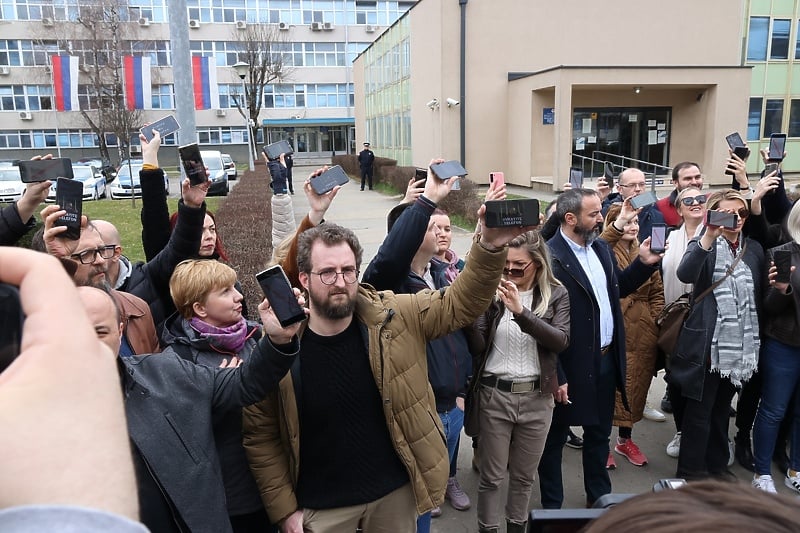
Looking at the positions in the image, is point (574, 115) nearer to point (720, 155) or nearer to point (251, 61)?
point (720, 155)

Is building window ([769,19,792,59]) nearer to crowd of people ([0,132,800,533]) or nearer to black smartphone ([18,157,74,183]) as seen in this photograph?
crowd of people ([0,132,800,533])

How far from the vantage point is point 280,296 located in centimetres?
218

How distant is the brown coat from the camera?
14.6 feet

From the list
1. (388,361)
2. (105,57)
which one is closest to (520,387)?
(388,361)

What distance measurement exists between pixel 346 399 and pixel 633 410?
2.84 meters

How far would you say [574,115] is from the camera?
21125 millimetres

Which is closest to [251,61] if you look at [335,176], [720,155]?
[720,155]

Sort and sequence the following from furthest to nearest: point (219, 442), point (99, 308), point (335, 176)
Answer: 1. point (335, 176)
2. point (219, 442)
3. point (99, 308)

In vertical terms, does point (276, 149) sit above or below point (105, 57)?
below

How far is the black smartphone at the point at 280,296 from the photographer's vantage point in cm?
216

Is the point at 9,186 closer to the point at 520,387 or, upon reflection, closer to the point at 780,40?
the point at 520,387

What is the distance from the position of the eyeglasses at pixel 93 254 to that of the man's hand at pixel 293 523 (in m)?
1.62

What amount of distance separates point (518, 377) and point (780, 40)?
87.7 feet

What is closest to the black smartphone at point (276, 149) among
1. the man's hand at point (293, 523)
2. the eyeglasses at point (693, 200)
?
the man's hand at point (293, 523)
